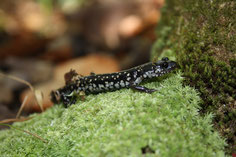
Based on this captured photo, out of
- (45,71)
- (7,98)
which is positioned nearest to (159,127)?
(7,98)

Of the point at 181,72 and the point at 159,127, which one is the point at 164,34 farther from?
the point at 159,127

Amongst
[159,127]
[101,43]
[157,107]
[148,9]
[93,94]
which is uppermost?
[148,9]

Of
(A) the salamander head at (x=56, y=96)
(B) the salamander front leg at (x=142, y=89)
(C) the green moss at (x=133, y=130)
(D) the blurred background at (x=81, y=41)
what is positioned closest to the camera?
(C) the green moss at (x=133, y=130)

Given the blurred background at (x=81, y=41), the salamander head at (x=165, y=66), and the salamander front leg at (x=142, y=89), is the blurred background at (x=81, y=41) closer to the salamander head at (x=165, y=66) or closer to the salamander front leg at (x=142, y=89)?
the salamander head at (x=165, y=66)

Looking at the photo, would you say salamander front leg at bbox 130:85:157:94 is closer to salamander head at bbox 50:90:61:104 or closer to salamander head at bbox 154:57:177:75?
salamander head at bbox 154:57:177:75

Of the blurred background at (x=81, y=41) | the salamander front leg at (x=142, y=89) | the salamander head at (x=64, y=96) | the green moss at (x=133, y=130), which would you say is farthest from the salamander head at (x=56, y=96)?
the blurred background at (x=81, y=41)

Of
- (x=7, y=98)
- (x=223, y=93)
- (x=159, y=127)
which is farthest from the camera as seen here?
(x=7, y=98)
